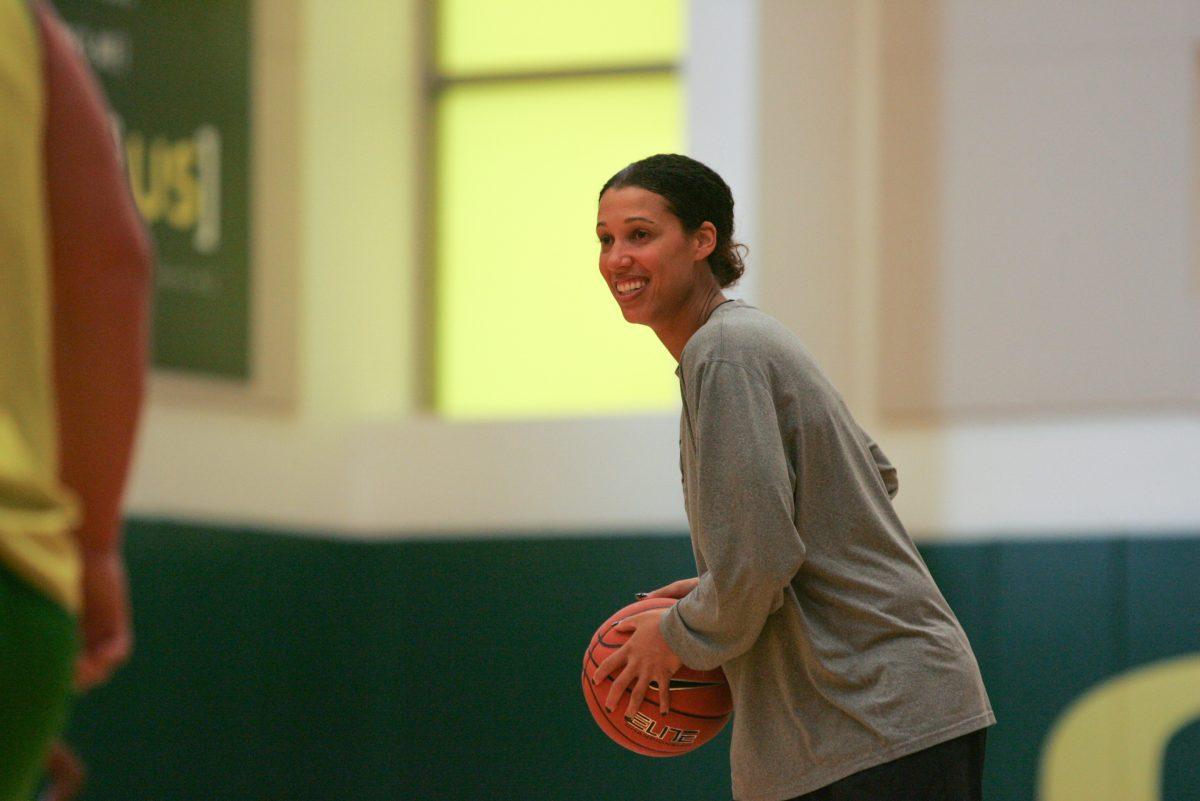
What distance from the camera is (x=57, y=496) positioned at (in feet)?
7.00

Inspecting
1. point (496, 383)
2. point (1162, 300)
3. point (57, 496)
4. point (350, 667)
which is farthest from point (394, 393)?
point (57, 496)

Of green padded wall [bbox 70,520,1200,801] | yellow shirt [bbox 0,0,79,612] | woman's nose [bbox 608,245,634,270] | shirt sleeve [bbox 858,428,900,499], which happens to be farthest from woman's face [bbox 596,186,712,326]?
green padded wall [bbox 70,520,1200,801]

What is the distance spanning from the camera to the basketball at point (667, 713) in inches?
107

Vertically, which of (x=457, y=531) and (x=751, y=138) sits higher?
(x=751, y=138)

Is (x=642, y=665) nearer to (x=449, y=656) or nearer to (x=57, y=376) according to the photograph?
(x=57, y=376)

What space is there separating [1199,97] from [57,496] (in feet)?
14.2

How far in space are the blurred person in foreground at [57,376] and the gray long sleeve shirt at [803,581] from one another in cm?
83

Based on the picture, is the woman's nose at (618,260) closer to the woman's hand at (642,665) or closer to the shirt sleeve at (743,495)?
the shirt sleeve at (743,495)

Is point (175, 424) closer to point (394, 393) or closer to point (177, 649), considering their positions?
point (177, 649)

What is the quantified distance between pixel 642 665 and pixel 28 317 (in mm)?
1081

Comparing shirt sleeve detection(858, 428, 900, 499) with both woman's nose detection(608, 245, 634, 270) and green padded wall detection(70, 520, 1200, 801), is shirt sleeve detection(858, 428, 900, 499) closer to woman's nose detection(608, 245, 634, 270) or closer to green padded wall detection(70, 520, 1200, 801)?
woman's nose detection(608, 245, 634, 270)

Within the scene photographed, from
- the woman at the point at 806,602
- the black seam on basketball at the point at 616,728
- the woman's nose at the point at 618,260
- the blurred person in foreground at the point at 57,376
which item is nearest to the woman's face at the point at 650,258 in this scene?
the woman's nose at the point at 618,260

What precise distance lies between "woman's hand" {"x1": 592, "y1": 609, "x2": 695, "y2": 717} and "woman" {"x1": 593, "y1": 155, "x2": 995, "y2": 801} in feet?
0.19

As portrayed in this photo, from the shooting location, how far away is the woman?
7.76ft
